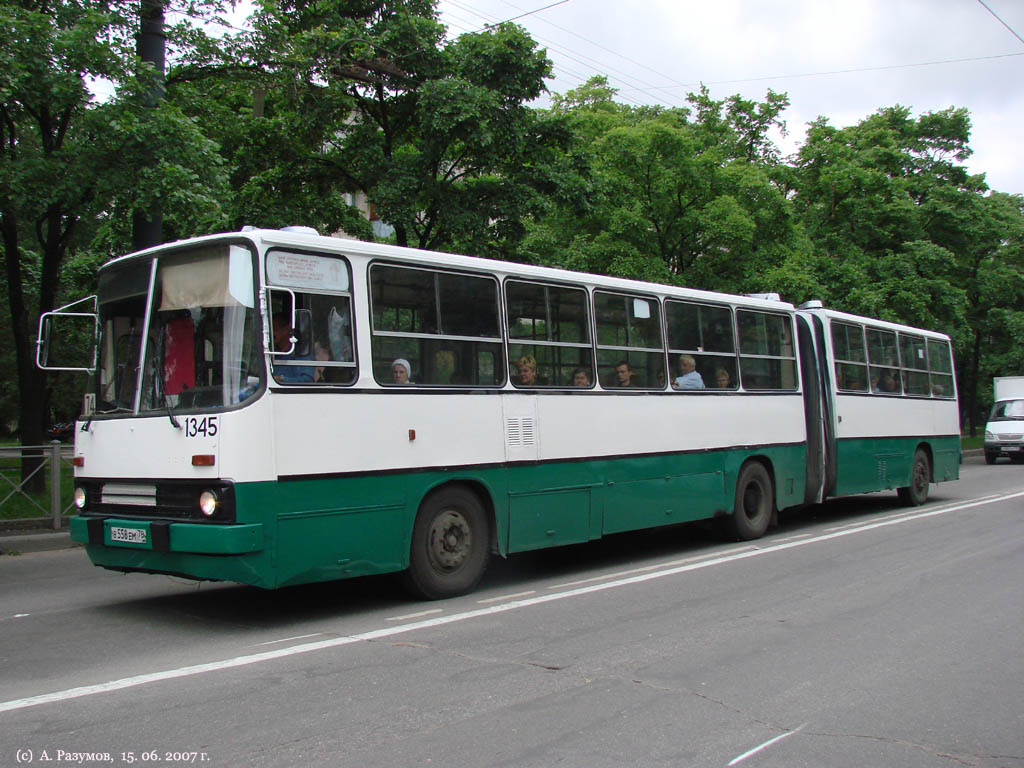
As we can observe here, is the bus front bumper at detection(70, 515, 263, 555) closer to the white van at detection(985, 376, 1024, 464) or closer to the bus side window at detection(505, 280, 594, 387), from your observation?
the bus side window at detection(505, 280, 594, 387)

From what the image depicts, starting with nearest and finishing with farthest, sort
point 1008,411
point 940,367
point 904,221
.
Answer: point 940,367
point 904,221
point 1008,411

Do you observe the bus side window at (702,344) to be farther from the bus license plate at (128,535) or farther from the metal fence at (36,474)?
the metal fence at (36,474)

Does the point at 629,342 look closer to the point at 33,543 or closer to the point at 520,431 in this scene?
the point at 520,431

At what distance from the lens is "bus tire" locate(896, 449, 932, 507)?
16.3 metres

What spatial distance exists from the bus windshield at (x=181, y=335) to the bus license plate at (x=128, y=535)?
89 cm

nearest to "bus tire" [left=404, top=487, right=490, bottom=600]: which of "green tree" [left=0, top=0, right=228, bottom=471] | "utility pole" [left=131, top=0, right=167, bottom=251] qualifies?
"green tree" [left=0, top=0, right=228, bottom=471]

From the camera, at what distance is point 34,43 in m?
11.1

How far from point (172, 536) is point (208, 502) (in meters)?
0.38

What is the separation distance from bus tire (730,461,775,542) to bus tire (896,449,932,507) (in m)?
5.04

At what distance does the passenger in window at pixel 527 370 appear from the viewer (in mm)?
8797

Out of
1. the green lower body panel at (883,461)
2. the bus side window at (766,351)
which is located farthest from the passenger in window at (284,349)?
the green lower body panel at (883,461)

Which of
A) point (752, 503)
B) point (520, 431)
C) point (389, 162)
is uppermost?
point (389, 162)

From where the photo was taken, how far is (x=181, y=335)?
23.4 feet

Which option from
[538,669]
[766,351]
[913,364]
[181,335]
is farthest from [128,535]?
[913,364]
